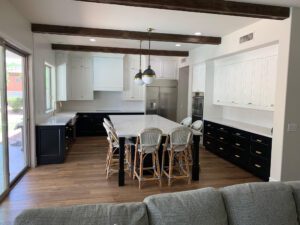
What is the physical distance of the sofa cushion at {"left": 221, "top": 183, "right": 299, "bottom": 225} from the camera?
5.35 ft

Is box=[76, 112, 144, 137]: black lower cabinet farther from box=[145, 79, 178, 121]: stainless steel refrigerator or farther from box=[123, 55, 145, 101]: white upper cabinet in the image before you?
box=[145, 79, 178, 121]: stainless steel refrigerator

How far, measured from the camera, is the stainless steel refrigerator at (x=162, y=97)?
8500mm

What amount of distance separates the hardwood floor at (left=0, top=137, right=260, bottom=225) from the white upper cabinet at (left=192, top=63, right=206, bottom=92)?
2.26 m

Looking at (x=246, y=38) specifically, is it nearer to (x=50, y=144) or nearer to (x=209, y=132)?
(x=209, y=132)

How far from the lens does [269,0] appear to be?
330 cm

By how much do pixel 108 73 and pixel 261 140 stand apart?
5644 mm

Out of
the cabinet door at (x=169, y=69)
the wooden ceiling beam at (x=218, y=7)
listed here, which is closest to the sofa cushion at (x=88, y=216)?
the wooden ceiling beam at (x=218, y=7)

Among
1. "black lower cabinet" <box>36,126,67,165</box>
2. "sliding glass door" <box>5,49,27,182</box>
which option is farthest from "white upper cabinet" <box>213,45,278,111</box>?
"sliding glass door" <box>5,49,27,182</box>

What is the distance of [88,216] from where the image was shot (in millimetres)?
1384

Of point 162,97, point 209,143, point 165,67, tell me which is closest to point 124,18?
point 209,143

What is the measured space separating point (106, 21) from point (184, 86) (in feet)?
15.5

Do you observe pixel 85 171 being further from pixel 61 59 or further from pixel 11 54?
pixel 61 59

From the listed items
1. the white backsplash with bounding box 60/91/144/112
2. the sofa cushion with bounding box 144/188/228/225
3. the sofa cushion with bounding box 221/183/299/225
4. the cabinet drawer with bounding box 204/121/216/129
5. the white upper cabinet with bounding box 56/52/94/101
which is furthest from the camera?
the white backsplash with bounding box 60/91/144/112

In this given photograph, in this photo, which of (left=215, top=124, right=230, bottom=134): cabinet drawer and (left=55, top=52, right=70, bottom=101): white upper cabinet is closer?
(left=215, top=124, right=230, bottom=134): cabinet drawer
